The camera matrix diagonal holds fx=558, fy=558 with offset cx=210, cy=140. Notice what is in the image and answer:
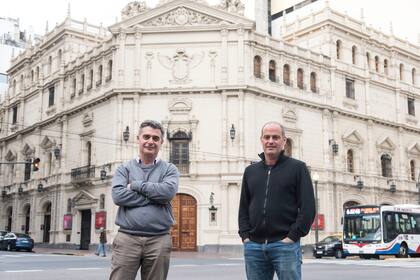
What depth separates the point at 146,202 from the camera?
5.22 metres

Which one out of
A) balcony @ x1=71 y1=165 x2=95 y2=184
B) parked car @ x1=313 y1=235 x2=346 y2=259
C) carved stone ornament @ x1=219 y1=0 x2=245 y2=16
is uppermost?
carved stone ornament @ x1=219 y1=0 x2=245 y2=16

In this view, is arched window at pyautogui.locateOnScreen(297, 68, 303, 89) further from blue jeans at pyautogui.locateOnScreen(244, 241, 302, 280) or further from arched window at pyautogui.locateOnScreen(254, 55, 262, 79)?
blue jeans at pyautogui.locateOnScreen(244, 241, 302, 280)

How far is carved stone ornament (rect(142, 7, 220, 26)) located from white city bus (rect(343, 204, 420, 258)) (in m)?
15.8

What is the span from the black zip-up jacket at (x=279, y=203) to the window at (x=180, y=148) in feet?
98.1

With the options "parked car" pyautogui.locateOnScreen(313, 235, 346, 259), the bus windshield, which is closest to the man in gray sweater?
the bus windshield

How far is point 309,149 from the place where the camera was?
39.3 m

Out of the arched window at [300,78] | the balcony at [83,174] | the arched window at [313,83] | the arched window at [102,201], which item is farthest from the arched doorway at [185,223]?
the arched window at [313,83]

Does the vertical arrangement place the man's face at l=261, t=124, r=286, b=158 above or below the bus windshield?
above

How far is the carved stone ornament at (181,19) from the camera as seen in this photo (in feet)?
121

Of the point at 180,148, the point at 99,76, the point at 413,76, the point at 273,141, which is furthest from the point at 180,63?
the point at 273,141

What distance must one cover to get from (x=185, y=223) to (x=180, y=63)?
10452 mm

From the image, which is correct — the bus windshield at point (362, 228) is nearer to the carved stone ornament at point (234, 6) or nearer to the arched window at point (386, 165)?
the carved stone ornament at point (234, 6)

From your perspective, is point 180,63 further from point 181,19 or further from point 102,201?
point 102,201

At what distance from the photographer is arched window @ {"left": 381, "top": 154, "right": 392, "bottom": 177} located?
44938 mm
